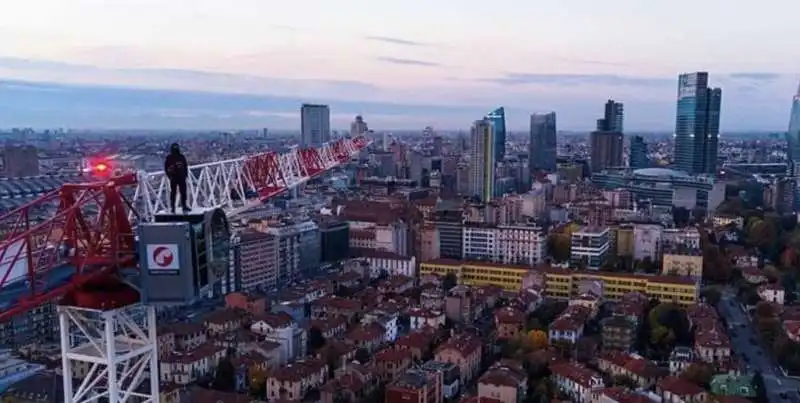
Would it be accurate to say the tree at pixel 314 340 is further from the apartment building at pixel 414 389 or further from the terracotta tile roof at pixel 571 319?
the terracotta tile roof at pixel 571 319

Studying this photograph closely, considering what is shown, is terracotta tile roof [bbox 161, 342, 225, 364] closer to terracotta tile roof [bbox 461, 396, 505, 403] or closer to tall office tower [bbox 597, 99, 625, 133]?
terracotta tile roof [bbox 461, 396, 505, 403]

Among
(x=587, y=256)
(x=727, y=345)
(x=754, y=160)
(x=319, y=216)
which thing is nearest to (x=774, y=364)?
(x=727, y=345)

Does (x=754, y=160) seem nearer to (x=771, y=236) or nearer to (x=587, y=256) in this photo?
(x=771, y=236)

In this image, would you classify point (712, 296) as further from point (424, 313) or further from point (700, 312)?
point (424, 313)

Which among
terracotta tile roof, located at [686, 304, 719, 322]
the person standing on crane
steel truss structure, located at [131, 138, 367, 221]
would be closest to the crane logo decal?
the person standing on crane

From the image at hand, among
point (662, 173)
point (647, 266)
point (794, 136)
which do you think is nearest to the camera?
point (647, 266)

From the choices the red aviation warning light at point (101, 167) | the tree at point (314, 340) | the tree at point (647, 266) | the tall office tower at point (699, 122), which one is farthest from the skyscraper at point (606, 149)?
the red aviation warning light at point (101, 167)

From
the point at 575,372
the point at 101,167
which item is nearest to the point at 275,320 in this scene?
the point at 575,372
